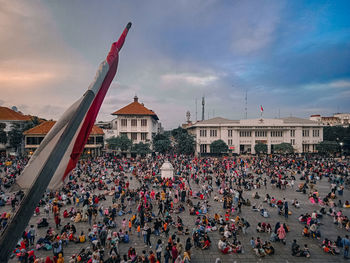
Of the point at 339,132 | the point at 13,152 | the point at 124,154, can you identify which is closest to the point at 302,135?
the point at 339,132

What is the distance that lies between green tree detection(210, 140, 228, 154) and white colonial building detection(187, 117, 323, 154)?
402 centimetres

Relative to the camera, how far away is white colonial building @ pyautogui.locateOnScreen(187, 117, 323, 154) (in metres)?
53.4

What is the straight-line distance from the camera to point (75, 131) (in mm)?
3820

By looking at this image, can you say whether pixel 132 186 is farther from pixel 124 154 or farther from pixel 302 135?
pixel 302 135

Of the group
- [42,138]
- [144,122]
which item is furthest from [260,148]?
[42,138]

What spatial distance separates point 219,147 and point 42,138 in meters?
36.9

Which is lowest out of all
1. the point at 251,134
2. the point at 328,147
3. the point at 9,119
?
the point at 328,147

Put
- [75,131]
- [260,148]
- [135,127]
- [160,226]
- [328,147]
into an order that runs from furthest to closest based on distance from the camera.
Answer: [135,127] < [260,148] < [328,147] < [160,226] < [75,131]

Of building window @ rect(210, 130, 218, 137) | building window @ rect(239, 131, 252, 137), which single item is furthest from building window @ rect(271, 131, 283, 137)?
building window @ rect(210, 130, 218, 137)

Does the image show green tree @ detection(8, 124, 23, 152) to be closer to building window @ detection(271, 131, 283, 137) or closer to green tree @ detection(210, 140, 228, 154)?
green tree @ detection(210, 140, 228, 154)

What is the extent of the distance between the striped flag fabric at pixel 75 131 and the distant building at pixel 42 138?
4296cm

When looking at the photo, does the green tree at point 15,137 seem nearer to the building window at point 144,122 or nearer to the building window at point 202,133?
the building window at point 144,122

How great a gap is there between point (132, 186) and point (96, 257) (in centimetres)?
1408

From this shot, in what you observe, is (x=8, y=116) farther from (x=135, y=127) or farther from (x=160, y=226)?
(x=160, y=226)
